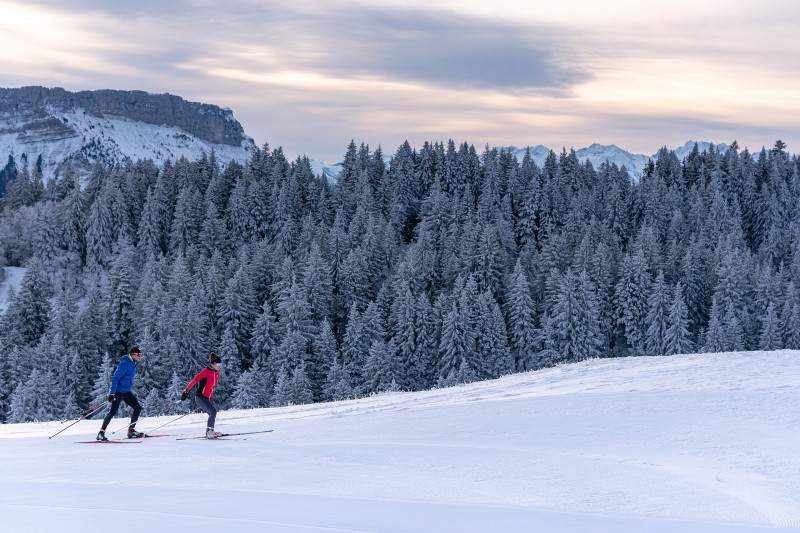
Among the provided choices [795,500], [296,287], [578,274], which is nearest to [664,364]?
[795,500]

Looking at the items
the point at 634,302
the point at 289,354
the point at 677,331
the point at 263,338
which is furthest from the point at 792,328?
the point at 263,338

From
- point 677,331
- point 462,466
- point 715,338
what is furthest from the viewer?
point 677,331

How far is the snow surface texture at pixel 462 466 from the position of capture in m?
8.05

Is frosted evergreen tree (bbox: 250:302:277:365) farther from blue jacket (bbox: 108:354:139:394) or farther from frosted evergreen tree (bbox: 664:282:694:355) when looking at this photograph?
blue jacket (bbox: 108:354:139:394)

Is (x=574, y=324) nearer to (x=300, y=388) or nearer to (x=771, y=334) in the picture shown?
(x=771, y=334)

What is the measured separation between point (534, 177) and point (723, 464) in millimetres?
113815

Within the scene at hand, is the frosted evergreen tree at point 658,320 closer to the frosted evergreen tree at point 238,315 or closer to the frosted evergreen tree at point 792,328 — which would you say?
the frosted evergreen tree at point 792,328

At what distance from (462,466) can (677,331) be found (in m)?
69.0

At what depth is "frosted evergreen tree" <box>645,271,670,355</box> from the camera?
250ft

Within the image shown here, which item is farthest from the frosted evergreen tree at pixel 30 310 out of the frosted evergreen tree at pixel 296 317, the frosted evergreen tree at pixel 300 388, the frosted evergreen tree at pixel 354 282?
the frosted evergreen tree at pixel 300 388

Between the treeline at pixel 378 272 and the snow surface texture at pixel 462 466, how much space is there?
44415 mm

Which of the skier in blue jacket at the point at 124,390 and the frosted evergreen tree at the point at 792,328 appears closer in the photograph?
the skier in blue jacket at the point at 124,390

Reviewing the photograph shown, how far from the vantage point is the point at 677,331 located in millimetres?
74000

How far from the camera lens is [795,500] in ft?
30.1
